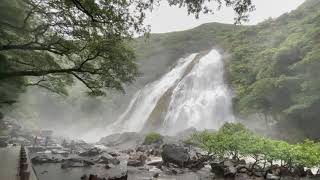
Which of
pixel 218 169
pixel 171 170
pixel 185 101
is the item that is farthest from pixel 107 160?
pixel 185 101

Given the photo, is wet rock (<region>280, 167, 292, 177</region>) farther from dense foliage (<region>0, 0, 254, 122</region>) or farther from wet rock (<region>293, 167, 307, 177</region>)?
dense foliage (<region>0, 0, 254, 122</region>)

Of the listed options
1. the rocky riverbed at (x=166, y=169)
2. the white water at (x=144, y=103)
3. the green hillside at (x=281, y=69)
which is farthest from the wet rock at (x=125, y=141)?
the green hillside at (x=281, y=69)

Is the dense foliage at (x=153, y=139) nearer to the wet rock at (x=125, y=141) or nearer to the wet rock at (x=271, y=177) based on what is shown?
the wet rock at (x=125, y=141)

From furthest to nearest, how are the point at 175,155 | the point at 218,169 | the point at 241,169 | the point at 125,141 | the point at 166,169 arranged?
the point at 125,141, the point at 175,155, the point at 166,169, the point at 241,169, the point at 218,169

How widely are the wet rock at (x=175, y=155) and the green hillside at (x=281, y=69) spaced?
8515 mm

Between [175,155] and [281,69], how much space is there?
21140mm

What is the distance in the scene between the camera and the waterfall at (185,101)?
48.9 meters

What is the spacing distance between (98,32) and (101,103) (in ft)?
170

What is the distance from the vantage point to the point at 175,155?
2539 cm

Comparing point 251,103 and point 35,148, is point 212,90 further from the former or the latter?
point 35,148

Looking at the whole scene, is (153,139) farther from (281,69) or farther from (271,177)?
(271,177)

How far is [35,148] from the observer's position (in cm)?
3228

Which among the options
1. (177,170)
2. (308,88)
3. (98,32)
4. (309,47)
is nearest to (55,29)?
(98,32)

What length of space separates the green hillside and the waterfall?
2.30 m
